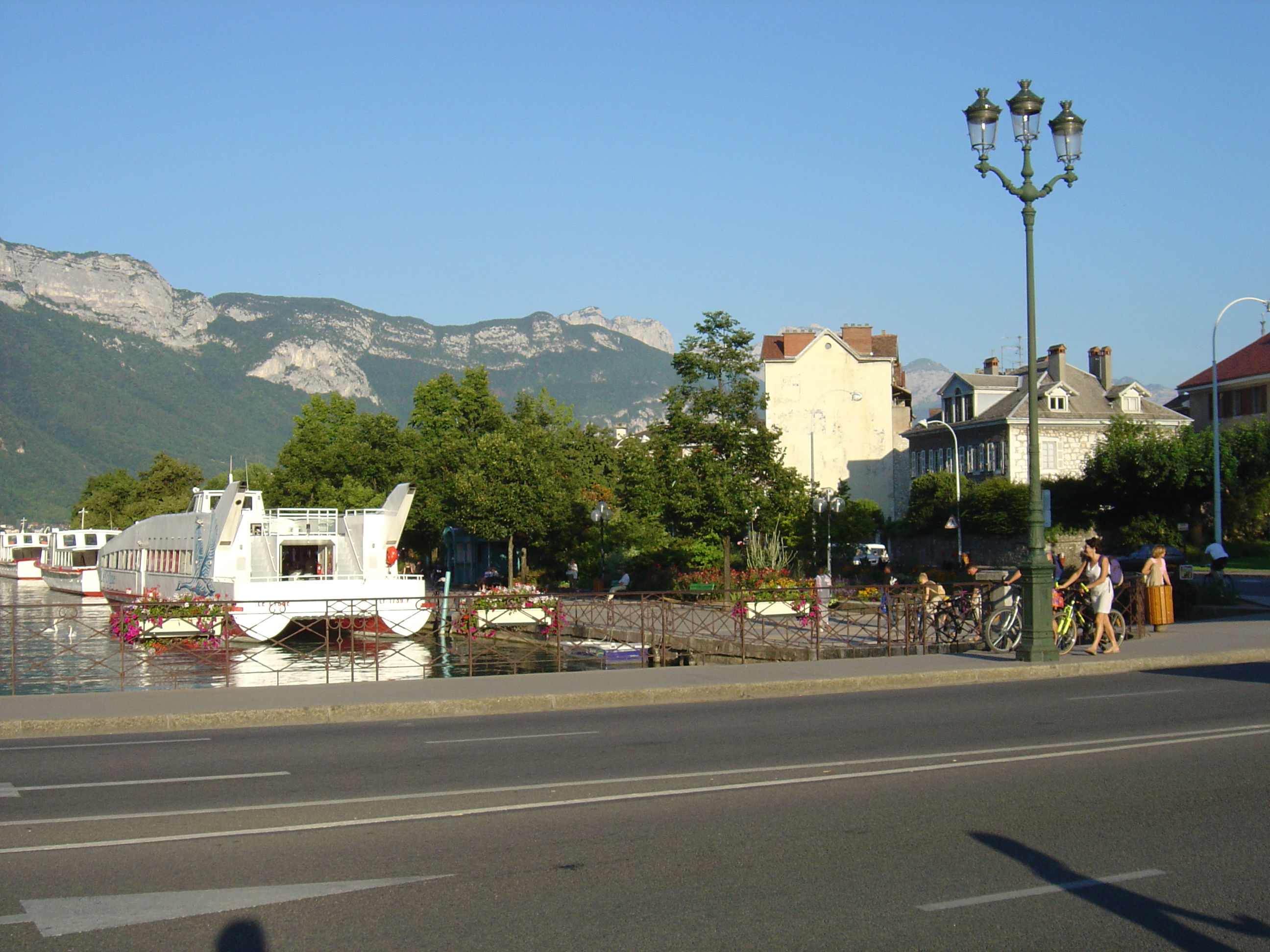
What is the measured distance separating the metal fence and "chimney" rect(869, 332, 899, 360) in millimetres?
57159

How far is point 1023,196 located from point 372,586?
76.0 ft

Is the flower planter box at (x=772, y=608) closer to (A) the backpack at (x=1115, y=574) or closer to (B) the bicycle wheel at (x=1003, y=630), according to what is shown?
(A) the backpack at (x=1115, y=574)

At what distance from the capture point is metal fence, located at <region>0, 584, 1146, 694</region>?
725 inches

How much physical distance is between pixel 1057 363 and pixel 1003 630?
5232cm

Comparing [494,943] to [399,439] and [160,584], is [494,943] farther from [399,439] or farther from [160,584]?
[399,439]

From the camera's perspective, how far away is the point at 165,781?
9.51m

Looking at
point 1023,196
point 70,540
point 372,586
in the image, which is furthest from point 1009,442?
point 70,540

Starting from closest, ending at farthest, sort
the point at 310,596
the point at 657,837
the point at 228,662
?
the point at 657,837
the point at 228,662
the point at 310,596

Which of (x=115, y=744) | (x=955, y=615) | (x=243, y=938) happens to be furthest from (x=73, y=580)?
(x=243, y=938)

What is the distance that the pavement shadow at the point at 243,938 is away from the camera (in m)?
5.18

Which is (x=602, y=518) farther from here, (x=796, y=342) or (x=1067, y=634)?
(x=796, y=342)

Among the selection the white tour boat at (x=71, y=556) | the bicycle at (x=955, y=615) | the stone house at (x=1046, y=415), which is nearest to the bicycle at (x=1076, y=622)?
the bicycle at (x=955, y=615)

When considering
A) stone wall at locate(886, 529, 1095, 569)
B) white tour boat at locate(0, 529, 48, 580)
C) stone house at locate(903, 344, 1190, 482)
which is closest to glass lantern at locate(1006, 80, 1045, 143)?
stone wall at locate(886, 529, 1095, 569)

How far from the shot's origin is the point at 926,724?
12.0 metres
